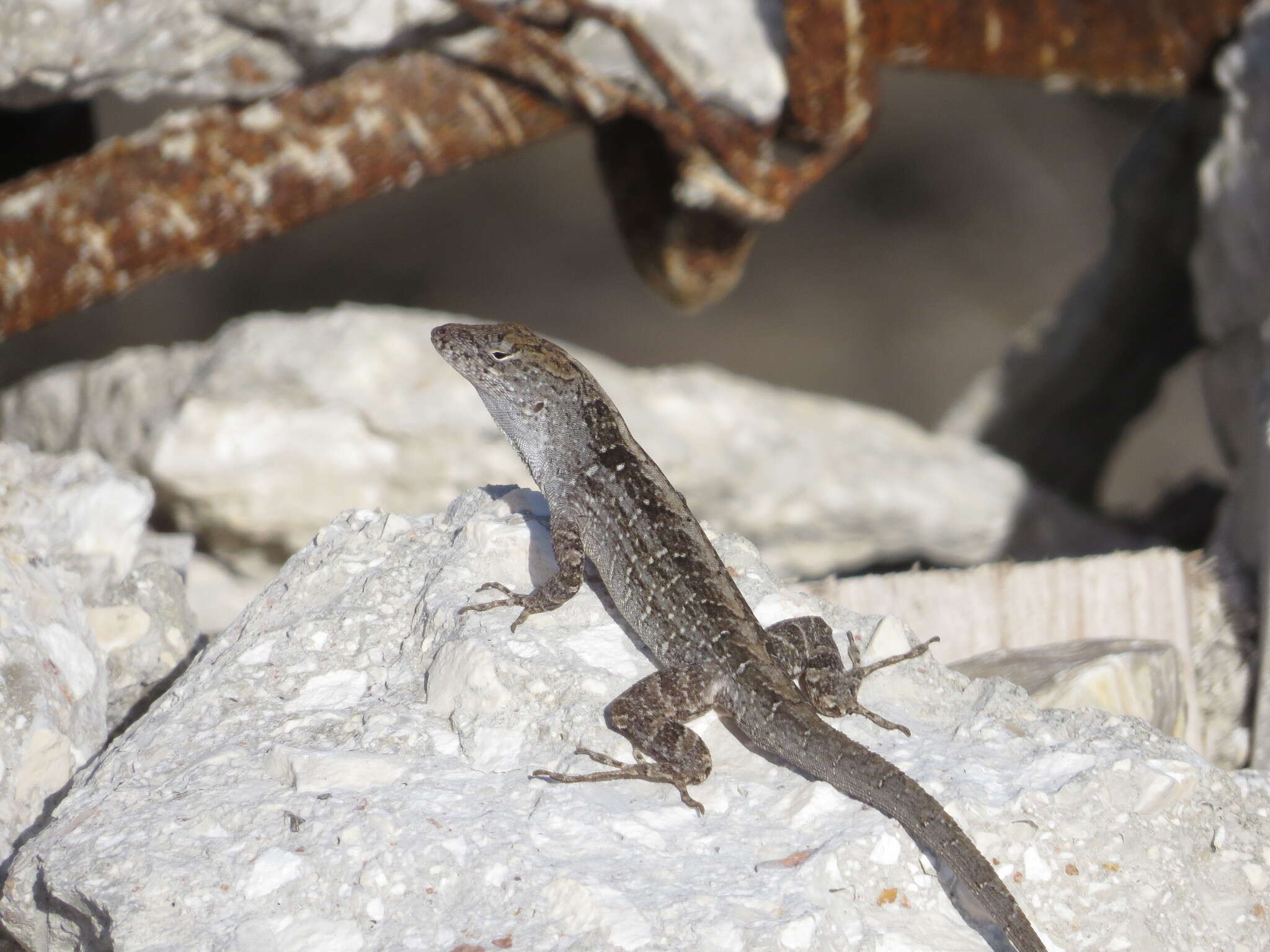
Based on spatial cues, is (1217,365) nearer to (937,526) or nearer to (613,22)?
(937,526)

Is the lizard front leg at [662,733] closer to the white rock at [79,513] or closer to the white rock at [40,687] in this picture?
the white rock at [40,687]

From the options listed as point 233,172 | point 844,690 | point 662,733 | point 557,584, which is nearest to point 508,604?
point 557,584

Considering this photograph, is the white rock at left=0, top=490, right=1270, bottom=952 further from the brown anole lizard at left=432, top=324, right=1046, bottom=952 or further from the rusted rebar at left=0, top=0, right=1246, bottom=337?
the rusted rebar at left=0, top=0, right=1246, bottom=337

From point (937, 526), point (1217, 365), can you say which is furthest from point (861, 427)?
point (1217, 365)

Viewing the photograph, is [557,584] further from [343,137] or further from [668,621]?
[343,137]

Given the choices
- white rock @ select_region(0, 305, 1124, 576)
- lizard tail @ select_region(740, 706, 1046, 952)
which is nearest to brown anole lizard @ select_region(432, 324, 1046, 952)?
lizard tail @ select_region(740, 706, 1046, 952)
